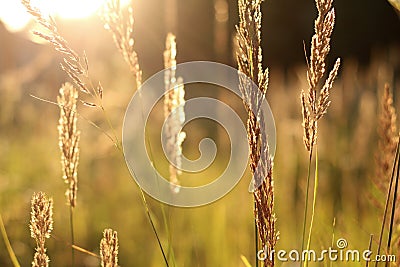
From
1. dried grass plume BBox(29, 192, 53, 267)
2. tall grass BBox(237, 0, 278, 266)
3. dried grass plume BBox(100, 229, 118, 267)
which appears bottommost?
dried grass plume BBox(100, 229, 118, 267)

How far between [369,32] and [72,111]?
1478cm

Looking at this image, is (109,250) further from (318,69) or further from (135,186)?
(135,186)

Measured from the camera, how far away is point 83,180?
14.3ft

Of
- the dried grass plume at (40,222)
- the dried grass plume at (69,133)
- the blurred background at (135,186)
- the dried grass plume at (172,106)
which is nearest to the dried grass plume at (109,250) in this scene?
the dried grass plume at (40,222)

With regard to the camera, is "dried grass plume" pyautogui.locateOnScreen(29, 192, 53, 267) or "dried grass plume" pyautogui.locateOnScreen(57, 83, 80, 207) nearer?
"dried grass plume" pyautogui.locateOnScreen(29, 192, 53, 267)

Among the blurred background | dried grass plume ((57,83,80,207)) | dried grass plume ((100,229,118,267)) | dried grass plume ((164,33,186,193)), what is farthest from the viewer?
the blurred background

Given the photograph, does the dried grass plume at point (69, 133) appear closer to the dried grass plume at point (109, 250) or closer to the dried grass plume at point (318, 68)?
the dried grass plume at point (109, 250)

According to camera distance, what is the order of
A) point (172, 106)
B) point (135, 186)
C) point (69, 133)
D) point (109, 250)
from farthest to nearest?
point (135, 186), point (172, 106), point (69, 133), point (109, 250)

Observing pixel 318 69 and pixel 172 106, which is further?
pixel 172 106

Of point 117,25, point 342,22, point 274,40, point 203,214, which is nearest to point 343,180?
point 203,214

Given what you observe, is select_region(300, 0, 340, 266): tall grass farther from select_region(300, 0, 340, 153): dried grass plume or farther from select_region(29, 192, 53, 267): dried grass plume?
select_region(29, 192, 53, 267): dried grass plume

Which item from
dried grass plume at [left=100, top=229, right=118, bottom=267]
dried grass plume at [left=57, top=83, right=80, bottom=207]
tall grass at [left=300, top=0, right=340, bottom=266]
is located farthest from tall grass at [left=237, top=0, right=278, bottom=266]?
dried grass plume at [left=57, top=83, right=80, bottom=207]

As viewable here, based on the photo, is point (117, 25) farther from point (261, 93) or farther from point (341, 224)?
point (341, 224)

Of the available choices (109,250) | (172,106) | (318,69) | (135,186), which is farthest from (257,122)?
(135,186)
